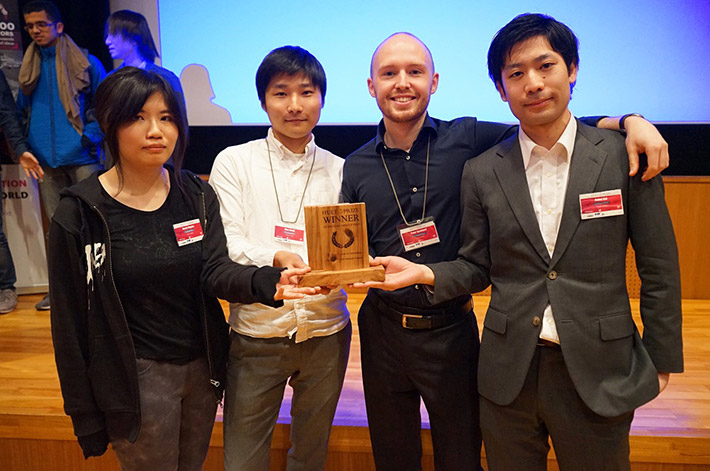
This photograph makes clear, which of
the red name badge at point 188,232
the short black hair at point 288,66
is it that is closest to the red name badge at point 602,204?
the short black hair at point 288,66

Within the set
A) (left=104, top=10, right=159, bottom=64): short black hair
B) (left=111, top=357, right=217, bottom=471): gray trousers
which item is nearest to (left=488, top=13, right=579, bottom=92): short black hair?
(left=111, top=357, right=217, bottom=471): gray trousers

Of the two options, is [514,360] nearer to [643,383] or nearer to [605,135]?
[643,383]

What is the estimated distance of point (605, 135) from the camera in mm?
1438

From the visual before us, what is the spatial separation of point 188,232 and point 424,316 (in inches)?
31.7

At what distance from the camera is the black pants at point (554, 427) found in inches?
55.3

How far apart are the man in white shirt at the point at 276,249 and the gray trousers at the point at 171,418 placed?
0.39 ft

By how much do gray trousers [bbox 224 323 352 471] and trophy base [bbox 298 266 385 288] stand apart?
32 centimetres

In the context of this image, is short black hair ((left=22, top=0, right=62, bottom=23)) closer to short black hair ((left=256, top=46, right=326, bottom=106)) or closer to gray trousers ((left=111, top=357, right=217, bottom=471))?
short black hair ((left=256, top=46, right=326, bottom=106))

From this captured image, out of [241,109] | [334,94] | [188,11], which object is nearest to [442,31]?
[334,94]

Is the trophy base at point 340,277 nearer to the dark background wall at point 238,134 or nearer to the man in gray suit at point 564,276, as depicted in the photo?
the man in gray suit at point 564,276

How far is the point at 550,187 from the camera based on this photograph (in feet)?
4.72

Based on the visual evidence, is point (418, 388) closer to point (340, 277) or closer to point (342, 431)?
point (340, 277)

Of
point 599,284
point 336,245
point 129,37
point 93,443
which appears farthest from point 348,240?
point 129,37

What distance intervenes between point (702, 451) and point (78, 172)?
4014mm
